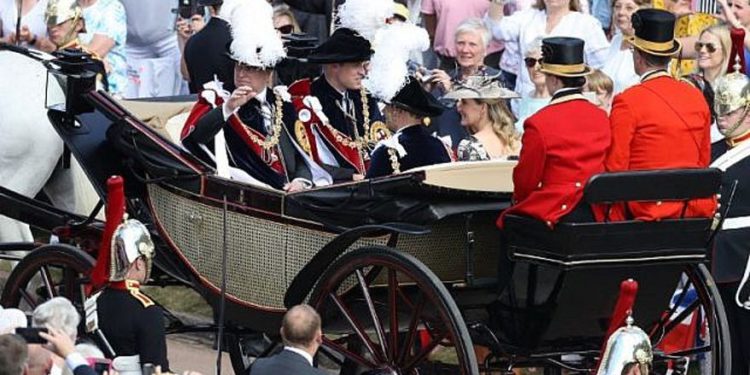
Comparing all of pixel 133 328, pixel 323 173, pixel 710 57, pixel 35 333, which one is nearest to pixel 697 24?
pixel 710 57

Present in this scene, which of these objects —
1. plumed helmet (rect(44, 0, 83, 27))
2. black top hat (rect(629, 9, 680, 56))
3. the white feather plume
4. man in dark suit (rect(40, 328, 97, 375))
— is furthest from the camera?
plumed helmet (rect(44, 0, 83, 27))

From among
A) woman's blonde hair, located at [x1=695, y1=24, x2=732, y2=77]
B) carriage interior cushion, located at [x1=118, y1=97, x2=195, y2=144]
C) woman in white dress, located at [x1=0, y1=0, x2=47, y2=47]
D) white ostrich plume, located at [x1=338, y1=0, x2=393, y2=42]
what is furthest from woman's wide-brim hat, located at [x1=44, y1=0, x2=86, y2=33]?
woman's blonde hair, located at [x1=695, y1=24, x2=732, y2=77]

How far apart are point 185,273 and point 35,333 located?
2.15 meters

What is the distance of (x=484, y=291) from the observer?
8539 mm

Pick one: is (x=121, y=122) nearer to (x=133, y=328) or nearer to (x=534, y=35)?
(x=133, y=328)

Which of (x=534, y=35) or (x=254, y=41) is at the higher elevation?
(x=254, y=41)

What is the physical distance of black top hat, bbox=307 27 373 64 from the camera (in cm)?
955

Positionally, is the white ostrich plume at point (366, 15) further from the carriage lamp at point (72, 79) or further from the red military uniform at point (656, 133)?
the red military uniform at point (656, 133)

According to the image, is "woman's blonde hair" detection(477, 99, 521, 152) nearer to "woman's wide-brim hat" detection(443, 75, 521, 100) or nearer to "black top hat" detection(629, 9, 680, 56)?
"woman's wide-brim hat" detection(443, 75, 521, 100)

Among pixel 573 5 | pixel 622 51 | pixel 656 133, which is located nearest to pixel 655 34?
pixel 656 133

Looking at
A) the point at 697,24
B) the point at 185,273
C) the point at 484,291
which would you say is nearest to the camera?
the point at 484,291

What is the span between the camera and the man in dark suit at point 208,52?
11594 mm

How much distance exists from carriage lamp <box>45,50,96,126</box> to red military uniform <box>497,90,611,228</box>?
2.34 meters

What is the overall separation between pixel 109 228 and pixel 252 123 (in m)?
1.45
